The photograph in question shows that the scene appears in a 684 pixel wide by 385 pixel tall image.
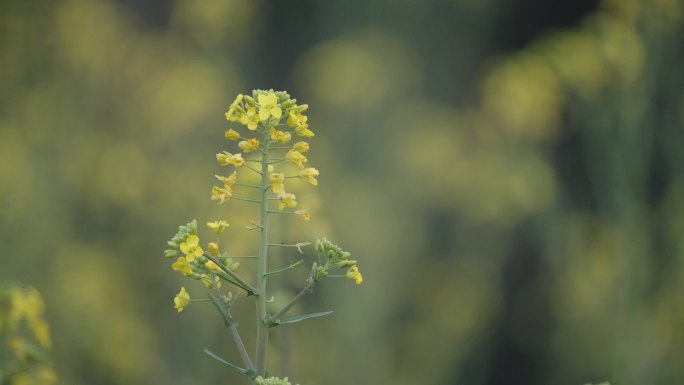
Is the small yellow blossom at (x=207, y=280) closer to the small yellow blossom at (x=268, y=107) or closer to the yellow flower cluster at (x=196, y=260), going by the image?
the yellow flower cluster at (x=196, y=260)

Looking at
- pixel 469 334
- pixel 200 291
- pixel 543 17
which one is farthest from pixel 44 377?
pixel 543 17

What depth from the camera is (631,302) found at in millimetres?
4410

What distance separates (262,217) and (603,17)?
12.7ft

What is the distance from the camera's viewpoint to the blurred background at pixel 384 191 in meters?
4.64

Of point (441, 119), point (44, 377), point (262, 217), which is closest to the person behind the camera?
point (262, 217)

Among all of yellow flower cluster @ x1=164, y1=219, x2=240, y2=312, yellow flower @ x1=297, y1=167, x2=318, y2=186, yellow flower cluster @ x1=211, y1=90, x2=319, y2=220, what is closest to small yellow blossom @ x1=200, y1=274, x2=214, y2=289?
yellow flower cluster @ x1=164, y1=219, x2=240, y2=312

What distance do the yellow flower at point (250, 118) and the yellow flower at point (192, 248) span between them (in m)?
0.22

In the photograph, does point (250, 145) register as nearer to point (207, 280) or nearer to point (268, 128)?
point (268, 128)

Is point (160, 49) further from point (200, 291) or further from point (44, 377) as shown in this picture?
point (44, 377)

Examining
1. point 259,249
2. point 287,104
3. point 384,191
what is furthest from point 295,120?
point 384,191

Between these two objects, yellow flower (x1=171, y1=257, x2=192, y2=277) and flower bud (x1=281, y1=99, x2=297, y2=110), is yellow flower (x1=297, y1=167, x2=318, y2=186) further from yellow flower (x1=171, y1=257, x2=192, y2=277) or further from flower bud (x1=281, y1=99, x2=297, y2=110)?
yellow flower (x1=171, y1=257, x2=192, y2=277)

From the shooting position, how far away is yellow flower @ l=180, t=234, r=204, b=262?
1.50 meters

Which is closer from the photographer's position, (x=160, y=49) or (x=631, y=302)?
(x=631, y=302)

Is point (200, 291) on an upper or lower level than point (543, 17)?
lower
